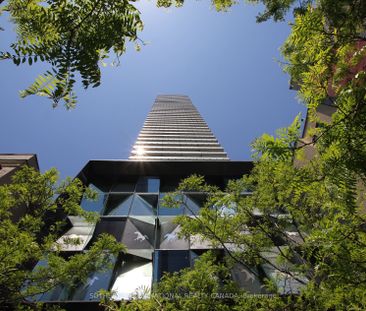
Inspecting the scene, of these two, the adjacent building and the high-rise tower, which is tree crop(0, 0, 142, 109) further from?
the high-rise tower

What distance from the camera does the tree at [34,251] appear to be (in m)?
6.76

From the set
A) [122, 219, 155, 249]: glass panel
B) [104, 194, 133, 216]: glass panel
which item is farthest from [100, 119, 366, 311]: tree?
[104, 194, 133, 216]: glass panel

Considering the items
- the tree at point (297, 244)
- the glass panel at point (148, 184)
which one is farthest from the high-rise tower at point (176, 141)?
the tree at point (297, 244)

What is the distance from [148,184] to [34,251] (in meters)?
11.8

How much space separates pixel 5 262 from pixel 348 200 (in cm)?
661

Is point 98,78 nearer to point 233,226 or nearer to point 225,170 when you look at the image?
point 233,226

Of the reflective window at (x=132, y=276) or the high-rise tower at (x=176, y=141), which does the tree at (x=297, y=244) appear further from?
the high-rise tower at (x=176, y=141)

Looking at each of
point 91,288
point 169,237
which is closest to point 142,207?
point 169,237

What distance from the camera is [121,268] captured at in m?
12.6

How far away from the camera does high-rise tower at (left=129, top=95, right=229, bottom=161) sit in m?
37.7

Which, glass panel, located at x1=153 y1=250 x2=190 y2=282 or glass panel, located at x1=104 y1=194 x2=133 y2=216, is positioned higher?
glass panel, located at x1=104 y1=194 x2=133 y2=216

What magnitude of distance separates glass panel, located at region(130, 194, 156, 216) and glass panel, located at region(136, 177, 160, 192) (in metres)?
0.90

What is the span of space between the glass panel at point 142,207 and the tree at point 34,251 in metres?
7.01

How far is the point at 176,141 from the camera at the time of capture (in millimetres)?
46156
